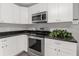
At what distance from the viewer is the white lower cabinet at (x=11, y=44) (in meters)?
1.80

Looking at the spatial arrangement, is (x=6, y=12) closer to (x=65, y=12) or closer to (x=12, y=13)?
(x=12, y=13)

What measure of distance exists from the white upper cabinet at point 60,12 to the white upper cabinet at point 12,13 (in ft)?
3.60

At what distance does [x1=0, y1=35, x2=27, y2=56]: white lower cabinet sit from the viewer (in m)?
1.80

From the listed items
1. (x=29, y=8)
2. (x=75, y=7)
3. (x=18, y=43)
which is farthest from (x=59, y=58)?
(x=29, y=8)

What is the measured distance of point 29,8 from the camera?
111 inches

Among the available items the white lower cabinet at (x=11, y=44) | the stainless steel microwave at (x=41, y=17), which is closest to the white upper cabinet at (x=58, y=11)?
the stainless steel microwave at (x=41, y=17)

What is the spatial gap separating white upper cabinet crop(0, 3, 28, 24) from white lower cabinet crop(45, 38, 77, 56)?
1.34m

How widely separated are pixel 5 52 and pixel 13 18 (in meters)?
1.13

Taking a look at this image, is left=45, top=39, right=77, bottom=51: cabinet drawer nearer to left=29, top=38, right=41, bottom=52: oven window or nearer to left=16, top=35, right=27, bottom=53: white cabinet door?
left=29, top=38, right=41, bottom=52: oven window

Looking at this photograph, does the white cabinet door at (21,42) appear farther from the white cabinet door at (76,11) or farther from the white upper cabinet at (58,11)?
the white cabinet door at (76,11)

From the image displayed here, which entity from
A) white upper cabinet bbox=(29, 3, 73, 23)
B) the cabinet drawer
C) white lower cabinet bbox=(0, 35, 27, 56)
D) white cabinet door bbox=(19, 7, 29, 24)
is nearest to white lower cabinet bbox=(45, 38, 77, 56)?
the cabinet drawer

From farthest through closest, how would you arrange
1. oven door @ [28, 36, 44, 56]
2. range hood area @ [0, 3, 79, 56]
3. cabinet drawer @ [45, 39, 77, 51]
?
1. oven door @ [28, 36, 44, 56]
2. range hood area @ [0, 3, 79, 56]
3. cabinet drawer @ [45, 39, 77, 51]

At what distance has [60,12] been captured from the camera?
1930mm

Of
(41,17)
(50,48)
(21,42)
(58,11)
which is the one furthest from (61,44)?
(21,42)
